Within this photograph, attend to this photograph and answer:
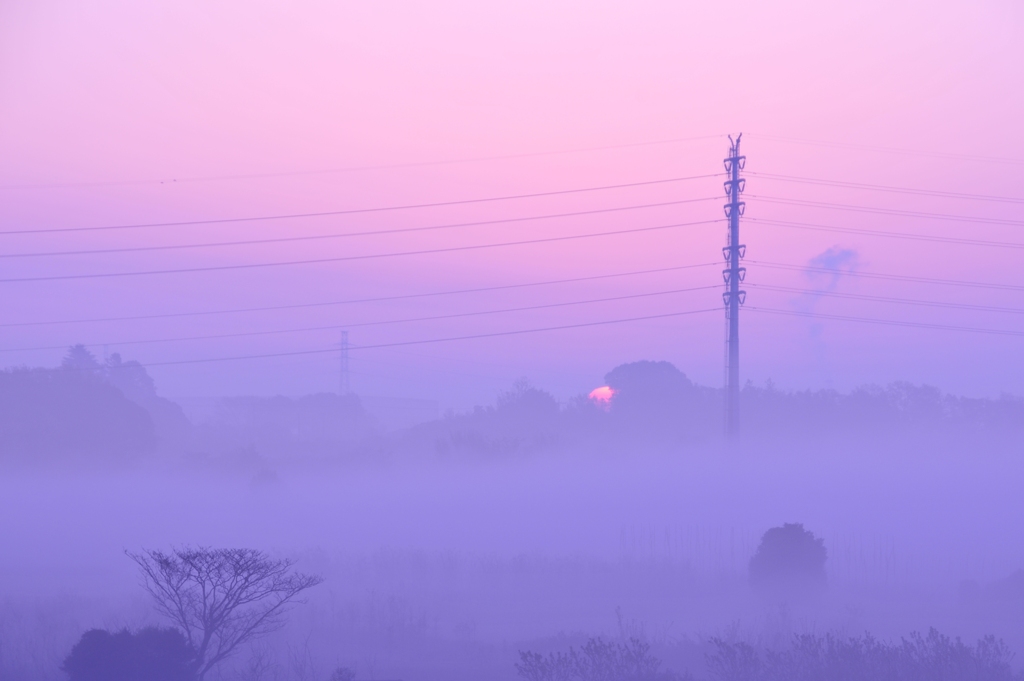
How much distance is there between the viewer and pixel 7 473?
181ft

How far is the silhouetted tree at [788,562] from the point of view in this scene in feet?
95.6

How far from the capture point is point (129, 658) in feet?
55.6

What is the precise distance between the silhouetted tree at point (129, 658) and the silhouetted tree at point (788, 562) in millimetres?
18805

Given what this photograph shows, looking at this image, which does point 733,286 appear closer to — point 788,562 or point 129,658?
point 788,562

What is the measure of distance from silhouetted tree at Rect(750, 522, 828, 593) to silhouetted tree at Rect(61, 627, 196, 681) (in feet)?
61.7

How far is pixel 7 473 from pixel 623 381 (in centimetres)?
5441

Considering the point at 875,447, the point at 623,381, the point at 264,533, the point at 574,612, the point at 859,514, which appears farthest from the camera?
the point at 623,381

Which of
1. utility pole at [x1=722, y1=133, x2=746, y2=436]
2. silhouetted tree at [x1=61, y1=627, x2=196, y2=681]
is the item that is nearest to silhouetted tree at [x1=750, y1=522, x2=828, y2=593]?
utility pole at [x1=722, y1=133, x2=746, y2=436]

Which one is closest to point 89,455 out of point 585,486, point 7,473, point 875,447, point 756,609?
point 7,473

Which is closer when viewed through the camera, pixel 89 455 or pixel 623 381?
pixel 89 455

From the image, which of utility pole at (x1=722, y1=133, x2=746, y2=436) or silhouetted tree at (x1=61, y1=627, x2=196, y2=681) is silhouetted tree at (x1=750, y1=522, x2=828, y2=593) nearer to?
utility pole at (x1=722, y1=133, x2=746, y2=436)

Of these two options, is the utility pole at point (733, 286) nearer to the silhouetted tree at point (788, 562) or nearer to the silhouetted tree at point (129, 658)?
the silhouetted tree at point (788, 562)

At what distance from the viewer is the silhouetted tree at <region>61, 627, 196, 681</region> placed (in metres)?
16.7

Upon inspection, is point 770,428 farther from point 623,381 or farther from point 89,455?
point 89,455
